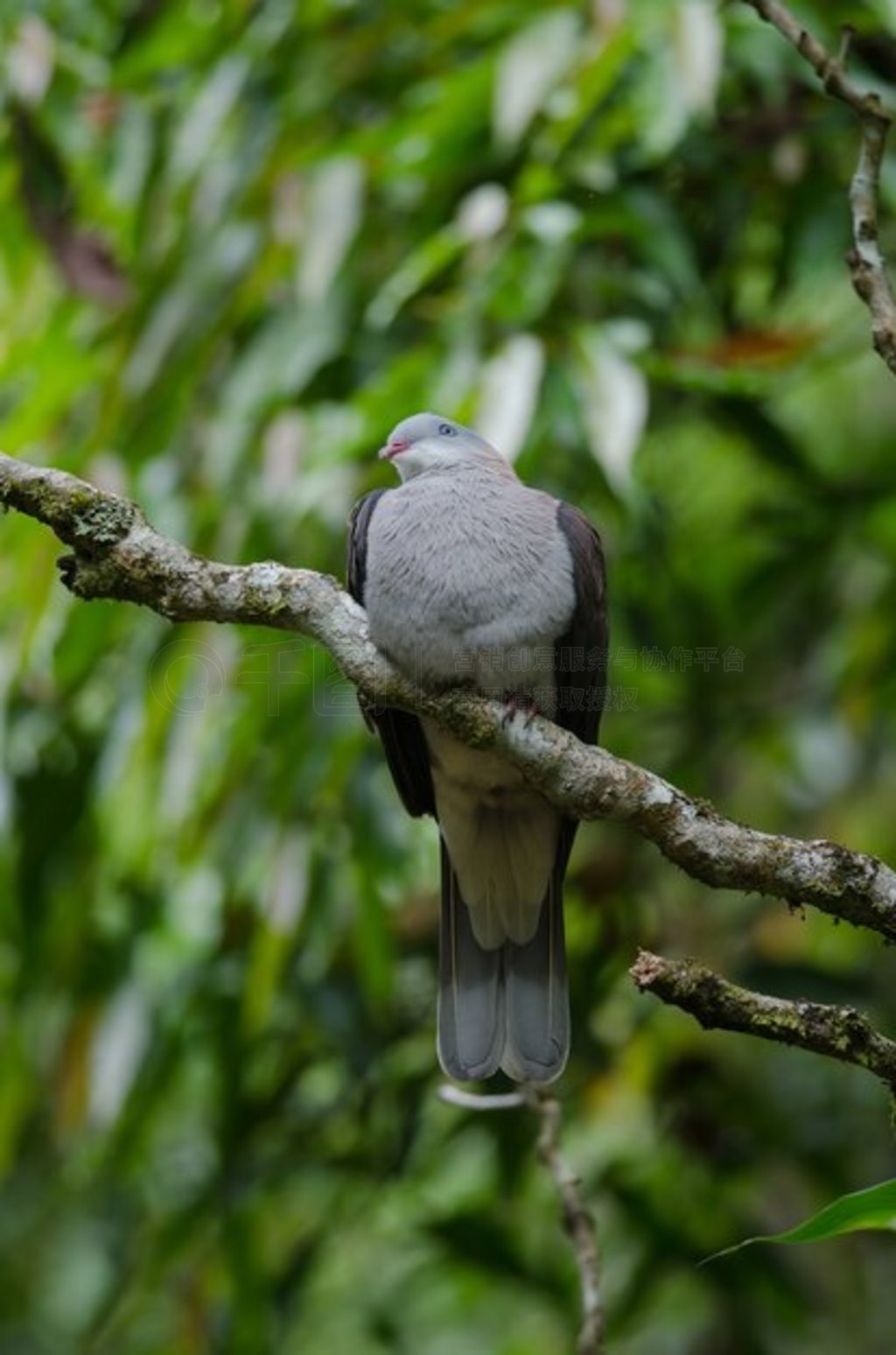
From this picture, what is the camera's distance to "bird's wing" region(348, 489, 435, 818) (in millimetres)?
3201

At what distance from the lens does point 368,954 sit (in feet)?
13.0

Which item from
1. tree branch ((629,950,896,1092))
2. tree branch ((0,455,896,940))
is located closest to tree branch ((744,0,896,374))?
tree branch ((0,455,896,940))

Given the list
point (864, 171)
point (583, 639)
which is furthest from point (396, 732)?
point (864, 171)

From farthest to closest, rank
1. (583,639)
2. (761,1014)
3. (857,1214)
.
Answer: (583,639), (761,1014), (857,1214)

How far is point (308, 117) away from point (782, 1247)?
2.69 metres

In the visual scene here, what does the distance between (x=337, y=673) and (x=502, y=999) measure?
77 cm

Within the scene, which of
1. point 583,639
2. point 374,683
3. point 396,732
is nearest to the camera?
point 374,683

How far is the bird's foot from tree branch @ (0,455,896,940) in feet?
0.08

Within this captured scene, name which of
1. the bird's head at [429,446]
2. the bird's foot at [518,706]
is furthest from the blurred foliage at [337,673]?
the bird's foot at [518,706]

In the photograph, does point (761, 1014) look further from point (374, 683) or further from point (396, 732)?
point (396, 732)

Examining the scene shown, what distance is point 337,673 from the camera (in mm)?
3891

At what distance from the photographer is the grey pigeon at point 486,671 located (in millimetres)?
2973

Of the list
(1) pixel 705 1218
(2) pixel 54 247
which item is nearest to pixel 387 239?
(2) pixel 54 247

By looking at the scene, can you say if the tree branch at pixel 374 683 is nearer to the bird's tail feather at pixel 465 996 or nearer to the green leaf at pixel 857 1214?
the green leaf at pixel 857 1214
